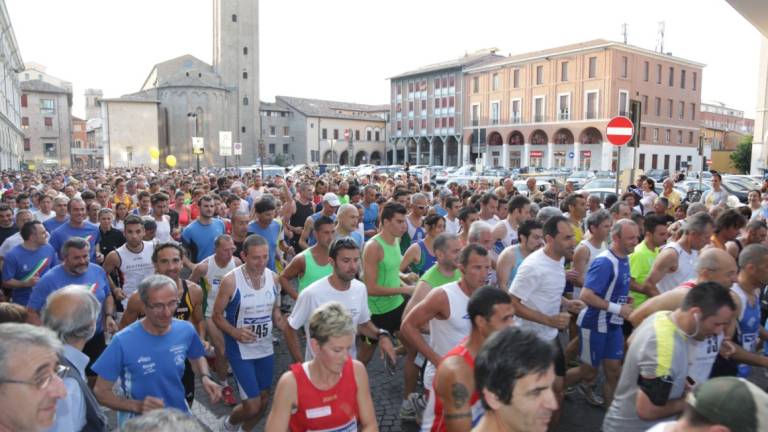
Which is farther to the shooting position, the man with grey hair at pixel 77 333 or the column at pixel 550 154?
the column at pixel 550 154

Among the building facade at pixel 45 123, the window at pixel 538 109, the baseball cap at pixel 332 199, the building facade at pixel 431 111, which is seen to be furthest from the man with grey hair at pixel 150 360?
the building facade at pixel 45 123

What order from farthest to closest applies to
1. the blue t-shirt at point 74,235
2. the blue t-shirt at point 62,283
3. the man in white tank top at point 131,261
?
1. the blue t-shirt at point 74,235
2. the man in white tank top at point 131,261
3. the blue t-shirt at point 62,283

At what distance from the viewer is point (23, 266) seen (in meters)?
5.78

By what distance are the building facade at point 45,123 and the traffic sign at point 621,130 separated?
257ft

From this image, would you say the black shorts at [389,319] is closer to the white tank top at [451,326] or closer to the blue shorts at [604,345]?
the white tank top at [451,326]

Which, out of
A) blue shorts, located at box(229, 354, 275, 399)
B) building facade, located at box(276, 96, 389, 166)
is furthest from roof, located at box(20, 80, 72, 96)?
blue shorts, located at box(229, 354, 275, 399)

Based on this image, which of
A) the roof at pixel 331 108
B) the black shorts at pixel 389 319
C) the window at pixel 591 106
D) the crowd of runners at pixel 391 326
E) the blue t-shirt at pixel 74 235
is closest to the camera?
the crowd of runners at pixel 391 326

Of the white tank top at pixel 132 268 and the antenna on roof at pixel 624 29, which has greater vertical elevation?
the antenna on roof at pixel 624 29

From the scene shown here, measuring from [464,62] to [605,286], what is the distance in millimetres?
63995

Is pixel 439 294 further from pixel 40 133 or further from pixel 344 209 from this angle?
pixel 40 133

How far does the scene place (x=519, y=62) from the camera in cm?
5756

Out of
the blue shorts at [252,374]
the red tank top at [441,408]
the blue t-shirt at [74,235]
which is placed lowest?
the blue shorts at [252,374]

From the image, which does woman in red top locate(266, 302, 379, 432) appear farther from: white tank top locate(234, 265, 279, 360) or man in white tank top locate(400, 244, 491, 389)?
white tank top locate(234, 265, 279, 360)

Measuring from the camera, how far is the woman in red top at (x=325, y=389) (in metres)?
2.83
